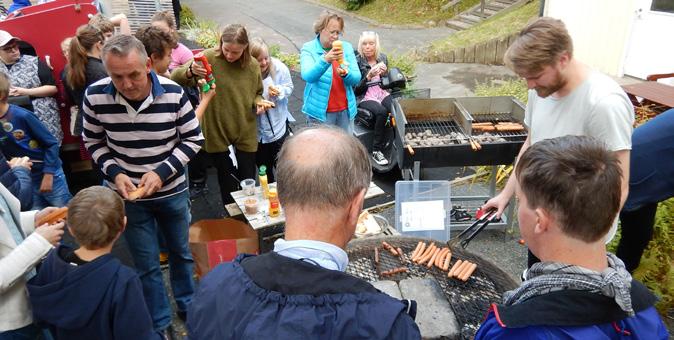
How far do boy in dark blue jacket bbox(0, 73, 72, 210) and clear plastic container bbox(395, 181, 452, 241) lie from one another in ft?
10.1

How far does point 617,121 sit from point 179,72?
3.61 m

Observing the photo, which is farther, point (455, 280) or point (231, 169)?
point (231, 169)

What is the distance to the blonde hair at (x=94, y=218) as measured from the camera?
2418mm

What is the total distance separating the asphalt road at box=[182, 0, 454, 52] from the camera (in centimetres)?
1494

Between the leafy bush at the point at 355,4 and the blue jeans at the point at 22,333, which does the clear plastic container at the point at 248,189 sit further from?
the leafy bush at the point at 355,4

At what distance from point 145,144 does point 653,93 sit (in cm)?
620

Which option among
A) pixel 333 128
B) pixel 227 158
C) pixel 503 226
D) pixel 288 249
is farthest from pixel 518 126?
pixel 288 249

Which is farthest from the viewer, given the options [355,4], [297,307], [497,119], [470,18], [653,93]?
[355,4]

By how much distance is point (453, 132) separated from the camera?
4.84 metres

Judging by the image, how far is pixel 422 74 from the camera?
10789 millimetres

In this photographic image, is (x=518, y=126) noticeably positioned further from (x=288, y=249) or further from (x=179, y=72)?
(x=288, y=249)

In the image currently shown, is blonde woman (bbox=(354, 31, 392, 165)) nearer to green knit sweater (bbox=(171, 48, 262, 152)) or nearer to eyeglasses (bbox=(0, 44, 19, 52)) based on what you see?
green knit sweater (bbox=(171, 48, 262, 152))

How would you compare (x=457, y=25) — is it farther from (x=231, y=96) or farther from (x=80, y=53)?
(x=80, y=53)

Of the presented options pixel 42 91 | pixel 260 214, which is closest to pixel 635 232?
pixel 260 214
